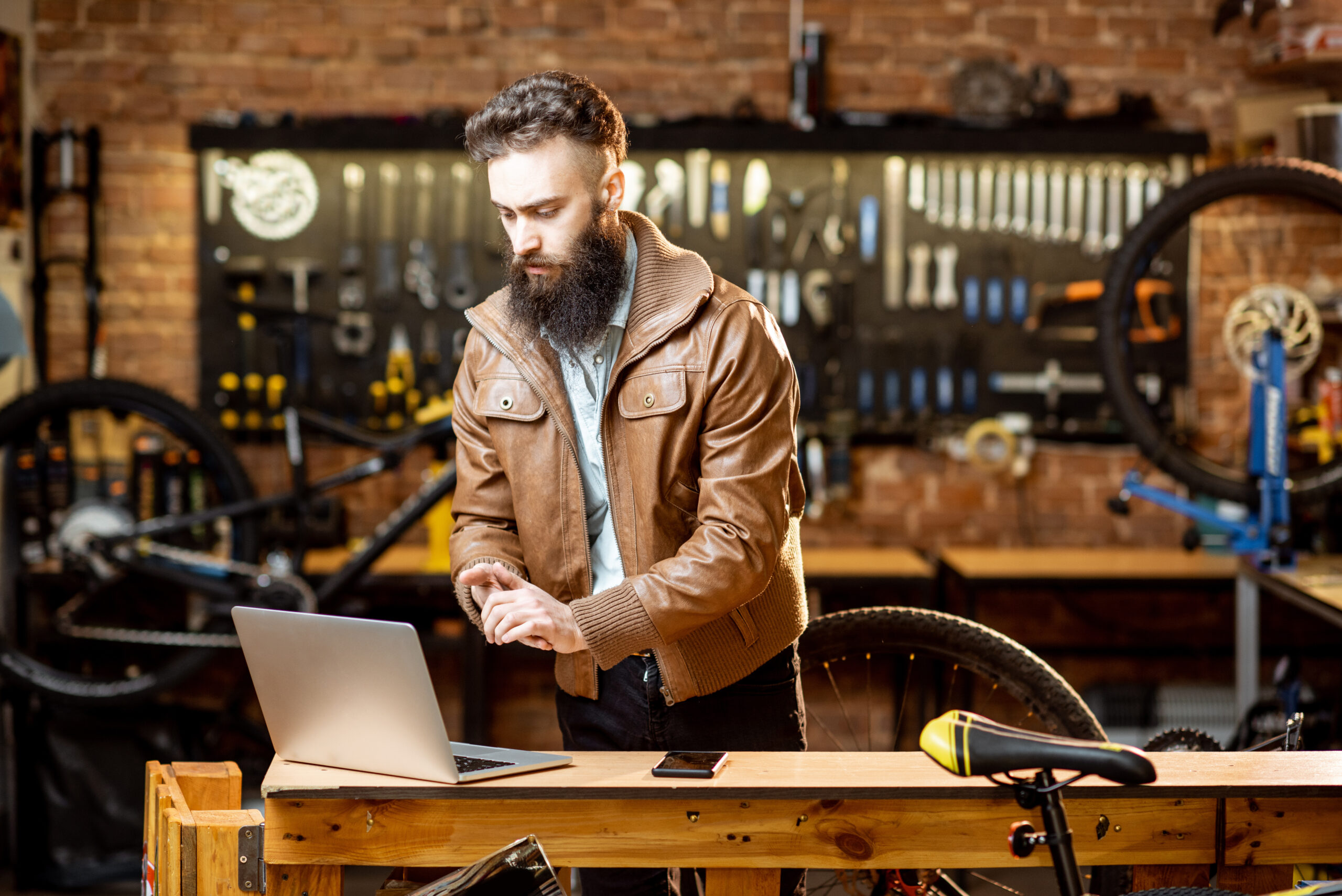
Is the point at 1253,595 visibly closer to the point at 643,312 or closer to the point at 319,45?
the point at 643,312

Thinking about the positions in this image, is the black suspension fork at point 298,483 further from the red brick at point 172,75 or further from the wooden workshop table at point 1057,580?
the wooden workshop table at point 1057,580

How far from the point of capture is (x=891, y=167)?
427 centimetres

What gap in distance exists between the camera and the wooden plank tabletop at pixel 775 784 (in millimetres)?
1643

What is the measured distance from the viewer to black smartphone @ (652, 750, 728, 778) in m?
1.70

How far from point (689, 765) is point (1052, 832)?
0.50 m

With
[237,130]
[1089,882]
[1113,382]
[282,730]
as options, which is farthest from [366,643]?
[237,130]

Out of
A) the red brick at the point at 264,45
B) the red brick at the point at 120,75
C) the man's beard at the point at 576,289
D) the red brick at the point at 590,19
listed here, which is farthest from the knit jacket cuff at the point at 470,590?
the red brick at the point at 120,75

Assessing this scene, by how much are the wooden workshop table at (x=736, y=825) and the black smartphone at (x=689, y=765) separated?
0.7 inches

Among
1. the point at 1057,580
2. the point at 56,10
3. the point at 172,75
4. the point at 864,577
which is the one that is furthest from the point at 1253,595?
the point at 56,10

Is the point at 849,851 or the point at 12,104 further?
the point at 12,104

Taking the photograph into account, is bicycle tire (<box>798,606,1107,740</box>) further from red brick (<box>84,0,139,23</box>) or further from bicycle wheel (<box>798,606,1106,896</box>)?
red brick (<box>84,0,139,23</box>)

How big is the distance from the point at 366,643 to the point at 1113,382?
274 cm

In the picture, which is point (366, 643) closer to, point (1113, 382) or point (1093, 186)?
point (1113, 382)

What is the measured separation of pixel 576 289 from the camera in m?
1.91
